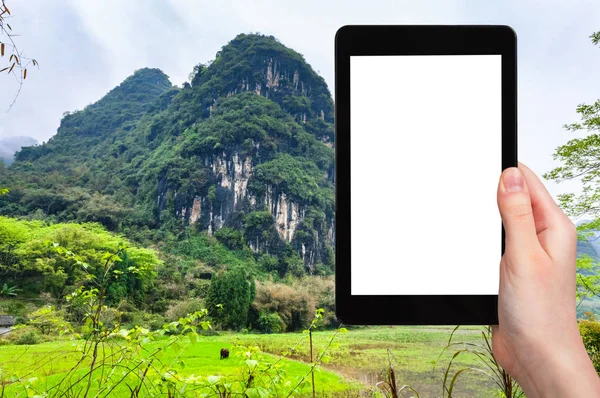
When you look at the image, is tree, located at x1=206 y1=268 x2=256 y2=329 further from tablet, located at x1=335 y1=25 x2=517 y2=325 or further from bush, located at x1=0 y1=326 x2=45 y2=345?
tablet, located at x1=335 y1=25 x2=517 y2=325

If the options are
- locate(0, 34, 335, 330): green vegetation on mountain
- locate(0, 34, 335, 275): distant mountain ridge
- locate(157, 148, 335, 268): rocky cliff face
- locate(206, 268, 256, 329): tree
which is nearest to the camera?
locate(206, 268, 256, 329): tree

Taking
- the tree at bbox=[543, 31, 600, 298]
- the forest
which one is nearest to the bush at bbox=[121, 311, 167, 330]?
the forest

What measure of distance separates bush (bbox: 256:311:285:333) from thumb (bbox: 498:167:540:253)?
1047cm

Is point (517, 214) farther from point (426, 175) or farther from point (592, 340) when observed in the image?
point (592, 340)

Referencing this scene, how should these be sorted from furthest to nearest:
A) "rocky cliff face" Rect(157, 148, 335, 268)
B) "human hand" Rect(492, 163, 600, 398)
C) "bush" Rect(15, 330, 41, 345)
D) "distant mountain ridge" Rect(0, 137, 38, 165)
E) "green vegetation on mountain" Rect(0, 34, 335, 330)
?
1. "distant mountain ridge" Rect(0, 137, 38, 165)
2. "rocky cliff face" Rect(157, 148, 335, 268)
3. "green vegetation on mountain" Rect(0, 34, 335, 330)
4. "bush" Rect(15, 330, 41, 345)
5. "human hand" Rect(492, 163, 600, 398)

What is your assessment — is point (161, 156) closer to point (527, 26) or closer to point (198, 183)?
point (198, 183)

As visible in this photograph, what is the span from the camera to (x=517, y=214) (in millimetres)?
318

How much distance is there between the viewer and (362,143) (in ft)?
1.14

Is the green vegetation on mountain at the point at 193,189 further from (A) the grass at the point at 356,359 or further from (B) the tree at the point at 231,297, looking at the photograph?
(A) the grass at the point at 356,359

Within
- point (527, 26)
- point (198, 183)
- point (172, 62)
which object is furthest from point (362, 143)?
point (172, 62)

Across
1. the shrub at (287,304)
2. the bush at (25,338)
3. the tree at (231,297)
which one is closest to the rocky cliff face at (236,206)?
the shrub at (287,304)

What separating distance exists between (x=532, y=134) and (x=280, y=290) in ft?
30.7

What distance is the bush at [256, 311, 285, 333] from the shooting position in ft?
33.8

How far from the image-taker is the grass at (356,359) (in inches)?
237
